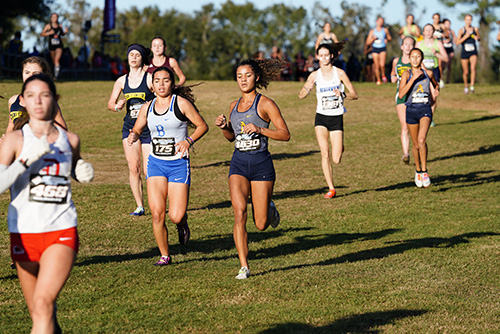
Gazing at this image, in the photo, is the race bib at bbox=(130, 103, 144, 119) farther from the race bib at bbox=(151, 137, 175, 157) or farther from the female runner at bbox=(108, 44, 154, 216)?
the race bib at bbox=(151, 137, 175, 157)

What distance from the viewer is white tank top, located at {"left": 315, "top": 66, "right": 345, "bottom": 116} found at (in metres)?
12.4

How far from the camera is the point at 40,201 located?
461 cm

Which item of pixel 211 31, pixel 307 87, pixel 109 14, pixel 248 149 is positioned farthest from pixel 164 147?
pixel 211 31

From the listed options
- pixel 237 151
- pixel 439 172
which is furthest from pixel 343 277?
pixel 439 172

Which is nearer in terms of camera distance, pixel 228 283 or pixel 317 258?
pixel 228 283

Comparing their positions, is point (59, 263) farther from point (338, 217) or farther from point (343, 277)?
point (338, 217)

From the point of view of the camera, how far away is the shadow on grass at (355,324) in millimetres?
5918

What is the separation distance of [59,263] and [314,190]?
370 inches

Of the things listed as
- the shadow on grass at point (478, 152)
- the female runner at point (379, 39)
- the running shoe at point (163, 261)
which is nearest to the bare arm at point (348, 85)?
the running shoe at point (163, 261)

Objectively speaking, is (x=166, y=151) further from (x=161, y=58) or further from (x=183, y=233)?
(x=161, y=58)

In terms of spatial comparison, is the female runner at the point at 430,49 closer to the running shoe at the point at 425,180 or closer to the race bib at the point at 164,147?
the running shoe at the point at 425,180

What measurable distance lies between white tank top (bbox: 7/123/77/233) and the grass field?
5.06 ft

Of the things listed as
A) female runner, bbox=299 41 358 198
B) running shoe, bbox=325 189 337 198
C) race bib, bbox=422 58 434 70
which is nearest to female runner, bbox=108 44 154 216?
female runner, bbox=299 41 358 198

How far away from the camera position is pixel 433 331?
5941 millimetres
